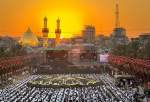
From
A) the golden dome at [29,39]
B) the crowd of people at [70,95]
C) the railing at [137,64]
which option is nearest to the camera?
the crowd of people at [70,95]

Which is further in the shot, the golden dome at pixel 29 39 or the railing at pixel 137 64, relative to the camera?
the golden dome at pixel 29 39

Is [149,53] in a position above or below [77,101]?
above

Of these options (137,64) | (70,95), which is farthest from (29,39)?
(70,95)

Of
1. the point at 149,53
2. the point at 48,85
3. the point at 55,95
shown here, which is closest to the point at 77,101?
the point at 55,95

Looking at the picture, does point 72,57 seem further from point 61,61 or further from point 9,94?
point 9,94

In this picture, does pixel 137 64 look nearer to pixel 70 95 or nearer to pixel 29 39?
pixel 70 95

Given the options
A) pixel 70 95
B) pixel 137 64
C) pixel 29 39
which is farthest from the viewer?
pixel 29 39

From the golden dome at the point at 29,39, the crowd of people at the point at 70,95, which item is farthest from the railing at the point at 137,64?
the golden dome at the point at 29,39

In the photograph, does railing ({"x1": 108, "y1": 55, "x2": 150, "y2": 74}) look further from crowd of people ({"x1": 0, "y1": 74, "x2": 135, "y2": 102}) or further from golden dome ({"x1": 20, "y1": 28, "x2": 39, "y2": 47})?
golden dome ({"x1": 20, "y1": 28, "x2": 39, "y2": 47})

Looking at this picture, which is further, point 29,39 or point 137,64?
point 29,39

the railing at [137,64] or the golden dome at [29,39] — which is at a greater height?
the golden dome at [29,39]

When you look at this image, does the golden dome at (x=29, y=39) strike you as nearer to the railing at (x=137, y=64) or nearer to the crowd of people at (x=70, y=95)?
the railing at (x=137, y=64)
